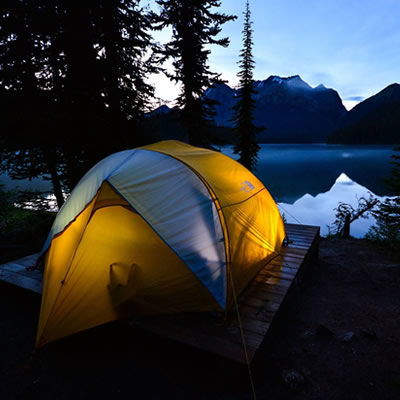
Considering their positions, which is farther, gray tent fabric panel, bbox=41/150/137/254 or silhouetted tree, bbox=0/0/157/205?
silhouetted tree, bbox=0/0/157/205

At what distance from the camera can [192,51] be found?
1173 centimetres

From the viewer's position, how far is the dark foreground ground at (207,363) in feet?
9.36

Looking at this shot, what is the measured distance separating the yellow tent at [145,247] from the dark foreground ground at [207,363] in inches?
22.7

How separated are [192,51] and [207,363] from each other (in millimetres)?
12796

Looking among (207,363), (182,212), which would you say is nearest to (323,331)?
(207,363)

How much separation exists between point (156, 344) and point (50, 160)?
763 cm

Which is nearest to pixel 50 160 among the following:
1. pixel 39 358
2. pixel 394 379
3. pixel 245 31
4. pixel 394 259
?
pixel 39 358

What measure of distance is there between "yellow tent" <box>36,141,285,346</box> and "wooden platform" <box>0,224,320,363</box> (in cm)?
18

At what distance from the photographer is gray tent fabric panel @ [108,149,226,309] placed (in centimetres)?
318

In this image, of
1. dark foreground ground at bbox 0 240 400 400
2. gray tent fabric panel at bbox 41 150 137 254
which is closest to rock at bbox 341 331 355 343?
dark foreground ground at bbox 0 240 400 400

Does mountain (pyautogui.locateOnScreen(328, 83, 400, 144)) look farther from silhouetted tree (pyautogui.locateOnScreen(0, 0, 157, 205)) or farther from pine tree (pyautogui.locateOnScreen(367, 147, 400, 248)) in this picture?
silhouetted tree (pyautogui.locateOnScreen(0, 0, 157, 205))

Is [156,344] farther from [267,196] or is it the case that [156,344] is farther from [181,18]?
[181,18]

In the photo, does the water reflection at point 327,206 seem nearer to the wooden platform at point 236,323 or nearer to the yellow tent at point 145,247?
the wooden platform at point 236,323

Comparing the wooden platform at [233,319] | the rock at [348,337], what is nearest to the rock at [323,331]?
the rock at [348,337]
